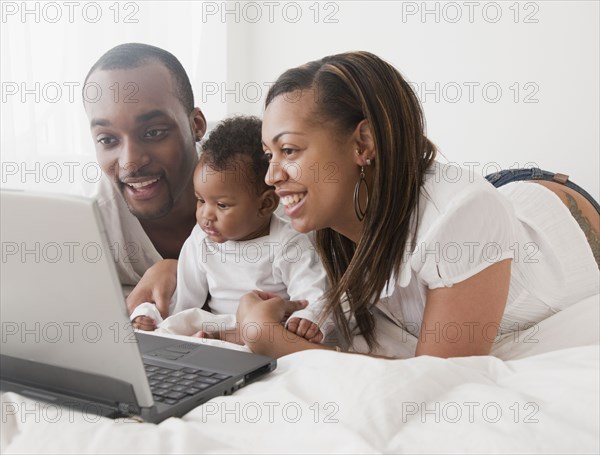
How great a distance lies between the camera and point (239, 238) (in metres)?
1.50

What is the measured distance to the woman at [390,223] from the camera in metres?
1.10

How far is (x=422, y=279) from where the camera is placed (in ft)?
3.76

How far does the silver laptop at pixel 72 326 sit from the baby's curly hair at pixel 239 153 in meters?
0.65

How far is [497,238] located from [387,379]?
1.37 feet

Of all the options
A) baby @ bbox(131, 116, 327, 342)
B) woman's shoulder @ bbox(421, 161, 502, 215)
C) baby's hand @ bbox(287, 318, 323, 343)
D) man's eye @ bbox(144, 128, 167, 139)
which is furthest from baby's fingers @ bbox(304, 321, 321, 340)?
man's eye @ bbox(144, 128, 167, 139)

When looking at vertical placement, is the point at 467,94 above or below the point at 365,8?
below

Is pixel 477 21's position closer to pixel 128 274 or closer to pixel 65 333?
pixel 128 274

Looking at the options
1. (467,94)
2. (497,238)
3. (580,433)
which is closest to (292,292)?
(497,238)

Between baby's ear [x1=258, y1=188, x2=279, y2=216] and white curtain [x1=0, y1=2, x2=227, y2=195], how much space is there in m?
0.81

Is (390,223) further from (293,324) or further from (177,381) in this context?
(177,381)

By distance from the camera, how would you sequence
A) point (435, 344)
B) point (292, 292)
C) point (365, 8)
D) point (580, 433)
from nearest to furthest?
1. point (580, 433)
2. point (435, 344)
3. point (292, 292)
4. point (365, 8)
